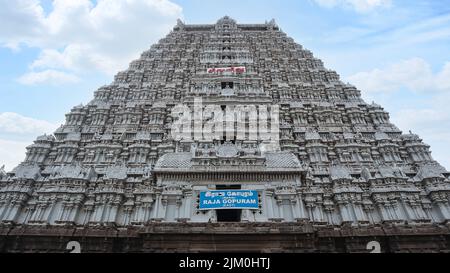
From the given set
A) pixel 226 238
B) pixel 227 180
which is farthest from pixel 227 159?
pixel 226 238

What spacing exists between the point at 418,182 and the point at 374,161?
3186 millimetres

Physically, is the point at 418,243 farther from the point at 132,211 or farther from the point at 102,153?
the point at 102,153

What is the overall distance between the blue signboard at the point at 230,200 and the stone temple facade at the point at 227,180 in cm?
51

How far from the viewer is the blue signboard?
1769cm

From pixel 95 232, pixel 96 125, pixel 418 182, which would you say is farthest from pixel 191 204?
pixel 418 182

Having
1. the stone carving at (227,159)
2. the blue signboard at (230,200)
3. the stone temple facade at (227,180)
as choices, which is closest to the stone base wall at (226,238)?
the stone temple facade at (227,180)

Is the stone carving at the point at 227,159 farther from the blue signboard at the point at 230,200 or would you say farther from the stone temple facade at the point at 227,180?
the blue signboard at the point at 230,200

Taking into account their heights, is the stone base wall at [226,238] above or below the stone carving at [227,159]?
below

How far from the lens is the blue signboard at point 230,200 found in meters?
17.7

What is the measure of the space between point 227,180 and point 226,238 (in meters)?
3.92

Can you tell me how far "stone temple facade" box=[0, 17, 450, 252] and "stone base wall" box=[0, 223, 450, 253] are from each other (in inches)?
2.4

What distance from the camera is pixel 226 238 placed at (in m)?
16.4

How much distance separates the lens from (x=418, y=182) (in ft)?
68.8

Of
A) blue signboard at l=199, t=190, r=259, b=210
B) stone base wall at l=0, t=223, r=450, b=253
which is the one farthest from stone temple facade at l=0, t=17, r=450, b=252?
blue signboard at l=199, t=190, r=259, b=210
